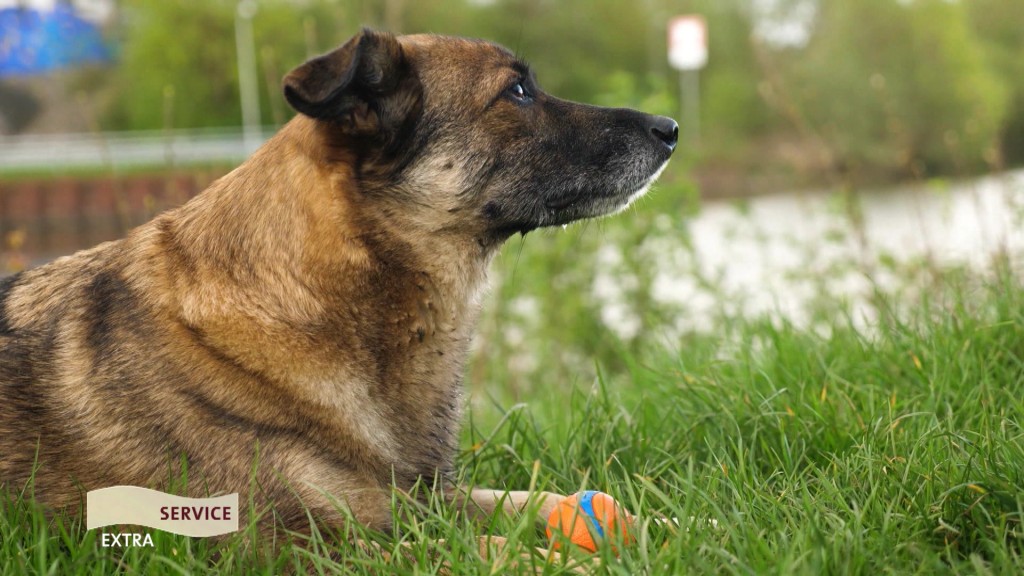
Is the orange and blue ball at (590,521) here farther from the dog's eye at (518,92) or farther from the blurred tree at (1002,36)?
the blurred tree at (1002,36)

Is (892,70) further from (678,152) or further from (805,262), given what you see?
(805,262)

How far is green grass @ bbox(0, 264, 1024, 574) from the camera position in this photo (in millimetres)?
2236

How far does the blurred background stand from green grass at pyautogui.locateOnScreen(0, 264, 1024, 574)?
0.42 m

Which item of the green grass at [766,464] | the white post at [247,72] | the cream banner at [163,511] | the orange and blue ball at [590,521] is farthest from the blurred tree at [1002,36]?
the cream banner at [163,511]

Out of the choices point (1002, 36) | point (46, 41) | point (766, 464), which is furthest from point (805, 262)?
point (46, 41)

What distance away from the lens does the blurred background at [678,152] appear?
20.3ft

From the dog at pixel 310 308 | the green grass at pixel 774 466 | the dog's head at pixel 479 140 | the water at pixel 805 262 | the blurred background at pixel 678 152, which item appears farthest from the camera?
the blurred background at pixel 678 152

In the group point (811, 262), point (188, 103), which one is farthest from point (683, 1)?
point (811, 262)

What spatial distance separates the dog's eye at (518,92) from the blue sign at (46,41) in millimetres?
46898

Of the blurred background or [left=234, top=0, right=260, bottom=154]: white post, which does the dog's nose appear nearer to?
the blurred background

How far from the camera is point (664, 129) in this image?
3.42m

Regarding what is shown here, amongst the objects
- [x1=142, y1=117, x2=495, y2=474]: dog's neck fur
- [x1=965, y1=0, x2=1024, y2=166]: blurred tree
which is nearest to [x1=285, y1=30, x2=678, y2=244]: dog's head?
[x1=142, y1=117, x2=495, y2=474]: dog's neck fur

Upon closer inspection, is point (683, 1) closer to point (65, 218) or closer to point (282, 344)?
point (65, 218)

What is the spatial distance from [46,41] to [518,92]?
48468 millimetres
